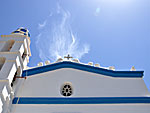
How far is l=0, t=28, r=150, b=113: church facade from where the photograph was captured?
8508 mm

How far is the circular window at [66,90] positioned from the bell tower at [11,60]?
252cm

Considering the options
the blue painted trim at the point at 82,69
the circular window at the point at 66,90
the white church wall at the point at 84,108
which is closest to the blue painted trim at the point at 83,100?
the white church wall at the point at 84,108

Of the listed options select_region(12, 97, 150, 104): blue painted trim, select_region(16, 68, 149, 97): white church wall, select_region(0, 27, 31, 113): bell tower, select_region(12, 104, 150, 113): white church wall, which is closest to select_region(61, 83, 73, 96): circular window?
select_region(16, 68, 149, 97): white church wall

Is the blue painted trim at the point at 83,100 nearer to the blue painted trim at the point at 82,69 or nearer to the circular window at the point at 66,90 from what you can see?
the circular window at the point at 66,90

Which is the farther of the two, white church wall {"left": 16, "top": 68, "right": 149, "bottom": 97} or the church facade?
white church wall {"left": 16, "top": 68, "right": 149, "bottom": 97}

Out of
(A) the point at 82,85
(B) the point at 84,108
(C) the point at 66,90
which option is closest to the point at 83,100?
(B) the point at 84,108

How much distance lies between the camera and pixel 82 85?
9.46 meters

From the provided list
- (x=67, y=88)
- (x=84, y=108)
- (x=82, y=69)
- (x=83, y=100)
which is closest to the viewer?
(x=84, y=108)

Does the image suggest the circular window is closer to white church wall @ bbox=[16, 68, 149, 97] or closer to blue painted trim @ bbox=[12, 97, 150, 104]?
white church wall @ bbox=[16, 68, 149, 97]

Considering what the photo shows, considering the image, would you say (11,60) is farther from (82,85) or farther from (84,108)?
(84,108)

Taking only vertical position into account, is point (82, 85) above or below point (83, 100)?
above

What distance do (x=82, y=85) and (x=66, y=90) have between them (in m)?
0.88

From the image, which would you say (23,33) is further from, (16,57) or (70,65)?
(70,65)

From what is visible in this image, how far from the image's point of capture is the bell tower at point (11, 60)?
8312mm
